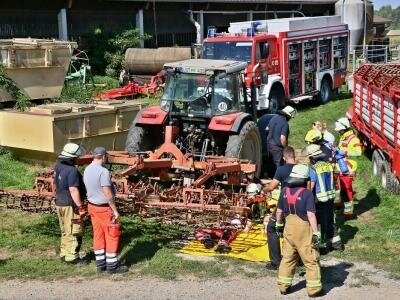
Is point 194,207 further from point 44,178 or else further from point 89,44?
point 89,44

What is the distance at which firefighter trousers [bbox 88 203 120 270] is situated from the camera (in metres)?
7.62

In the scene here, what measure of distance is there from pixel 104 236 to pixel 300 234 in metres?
2.35

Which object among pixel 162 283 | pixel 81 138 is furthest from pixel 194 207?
pixel 81 138

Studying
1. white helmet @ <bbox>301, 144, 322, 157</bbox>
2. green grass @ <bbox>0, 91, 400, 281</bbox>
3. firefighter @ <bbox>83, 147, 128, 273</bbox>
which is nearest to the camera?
firefighter @ <bbox>83, 147, 128, 273</bbox>

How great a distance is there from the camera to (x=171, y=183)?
32.4 feet

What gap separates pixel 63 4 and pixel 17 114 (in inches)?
493

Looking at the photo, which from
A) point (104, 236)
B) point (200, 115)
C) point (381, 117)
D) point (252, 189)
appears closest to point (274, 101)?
point (381, 117)

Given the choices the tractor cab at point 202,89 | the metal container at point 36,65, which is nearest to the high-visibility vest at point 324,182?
the tractor cab at point 202,89

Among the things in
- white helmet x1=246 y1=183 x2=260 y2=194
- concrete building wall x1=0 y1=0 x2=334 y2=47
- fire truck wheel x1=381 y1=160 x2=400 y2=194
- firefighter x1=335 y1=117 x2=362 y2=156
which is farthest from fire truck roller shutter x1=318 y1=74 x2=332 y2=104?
white helmet x1=246 y1=183 x2=260 y2=194

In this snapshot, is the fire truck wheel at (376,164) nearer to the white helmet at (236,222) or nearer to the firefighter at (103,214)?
the white helmet at (236,222)

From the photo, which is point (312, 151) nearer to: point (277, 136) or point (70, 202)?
point (277, 136)

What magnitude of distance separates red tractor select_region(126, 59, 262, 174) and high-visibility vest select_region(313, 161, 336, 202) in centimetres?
231

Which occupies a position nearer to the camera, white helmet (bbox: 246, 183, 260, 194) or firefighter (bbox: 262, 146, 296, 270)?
firefighter (bbox: 262, 146, 296, 270)

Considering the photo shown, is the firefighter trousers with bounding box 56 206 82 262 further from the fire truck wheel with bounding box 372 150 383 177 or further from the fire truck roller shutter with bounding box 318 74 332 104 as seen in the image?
the fire truck roller shutter with bounding box 318 74 332 104
